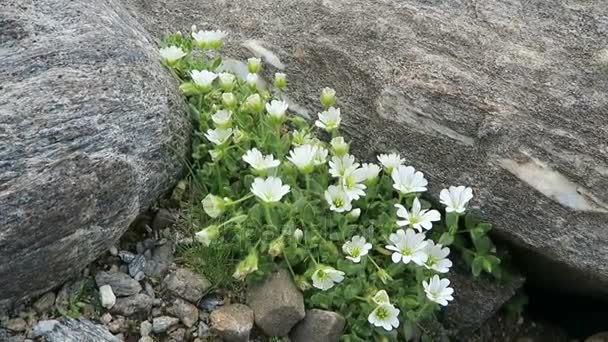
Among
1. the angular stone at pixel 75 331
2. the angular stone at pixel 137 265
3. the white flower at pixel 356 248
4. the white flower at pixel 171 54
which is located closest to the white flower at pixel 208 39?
the white flower at pixel 171 54

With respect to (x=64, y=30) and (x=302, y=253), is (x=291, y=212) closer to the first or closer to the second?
(x=302, y=253)

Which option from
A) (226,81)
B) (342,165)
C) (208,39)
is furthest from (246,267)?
(208,39)

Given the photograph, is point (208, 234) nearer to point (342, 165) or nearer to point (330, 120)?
point (342, 165)

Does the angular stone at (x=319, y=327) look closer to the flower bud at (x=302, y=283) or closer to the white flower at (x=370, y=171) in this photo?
the flower bud at (x=302, y=283)

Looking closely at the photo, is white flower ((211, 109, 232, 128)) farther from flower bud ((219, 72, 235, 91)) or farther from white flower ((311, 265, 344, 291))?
white flower ((311, 265, 344, 291))

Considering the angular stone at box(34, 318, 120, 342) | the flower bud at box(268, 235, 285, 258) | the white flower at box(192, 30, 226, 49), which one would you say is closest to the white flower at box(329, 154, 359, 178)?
the flower bud at box(268, 235, 285, 258)

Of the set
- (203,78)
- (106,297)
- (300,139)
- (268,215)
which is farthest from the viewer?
(203,78)
